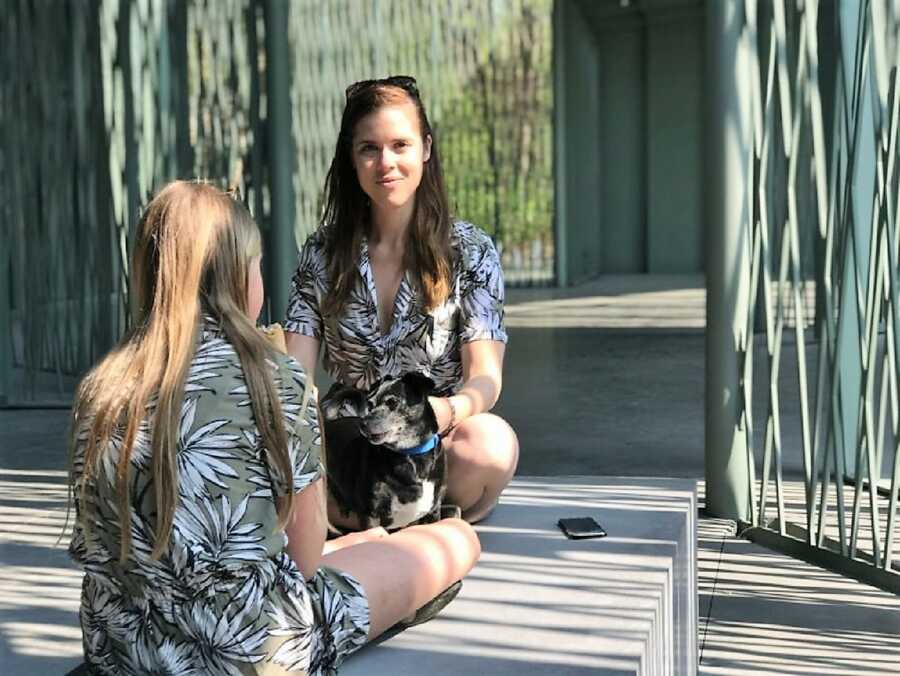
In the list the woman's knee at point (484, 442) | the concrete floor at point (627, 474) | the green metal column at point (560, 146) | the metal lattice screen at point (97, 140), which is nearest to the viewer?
the woman's knee at point (484, 442)

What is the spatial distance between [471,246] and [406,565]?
934mm

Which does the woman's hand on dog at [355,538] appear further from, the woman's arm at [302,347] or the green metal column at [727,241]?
the green metal column at [727,241]

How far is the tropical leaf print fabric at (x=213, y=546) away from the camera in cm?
178

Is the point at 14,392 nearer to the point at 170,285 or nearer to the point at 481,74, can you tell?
the point at 170,285

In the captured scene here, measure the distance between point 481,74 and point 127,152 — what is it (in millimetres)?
9482

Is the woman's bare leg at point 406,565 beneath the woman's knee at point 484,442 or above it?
beneath

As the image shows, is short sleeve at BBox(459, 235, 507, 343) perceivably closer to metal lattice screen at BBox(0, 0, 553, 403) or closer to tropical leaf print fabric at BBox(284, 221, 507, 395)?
tropical leaf print fabric at BBox(284, 221, 507, 395)

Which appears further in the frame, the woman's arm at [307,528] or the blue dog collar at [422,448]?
the blue dog collar at [422,448]

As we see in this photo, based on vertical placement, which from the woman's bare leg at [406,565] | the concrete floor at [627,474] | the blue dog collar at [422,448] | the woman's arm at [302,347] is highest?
the woman's arm at [302,347]

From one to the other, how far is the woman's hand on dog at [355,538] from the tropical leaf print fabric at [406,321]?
46 cm

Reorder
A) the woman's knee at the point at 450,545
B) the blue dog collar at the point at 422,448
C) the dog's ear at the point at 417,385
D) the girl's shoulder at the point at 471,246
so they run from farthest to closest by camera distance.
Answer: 1. the girl's shoulder at the point at 471,246
2. the blue dog collar at the point at 422,448
3. the dog's ear at the point at 417,385
4. the woman's knee at the point at 450,545

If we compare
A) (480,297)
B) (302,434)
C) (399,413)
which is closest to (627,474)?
(480,297)

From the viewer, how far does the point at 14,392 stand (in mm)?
7098

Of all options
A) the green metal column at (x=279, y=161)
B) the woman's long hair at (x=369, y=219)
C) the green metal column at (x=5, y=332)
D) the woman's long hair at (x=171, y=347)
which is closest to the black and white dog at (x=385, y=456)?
the woman's long hair at (x=369, y=219)
